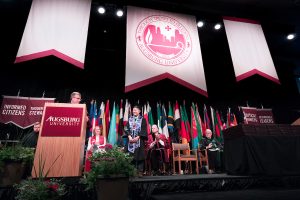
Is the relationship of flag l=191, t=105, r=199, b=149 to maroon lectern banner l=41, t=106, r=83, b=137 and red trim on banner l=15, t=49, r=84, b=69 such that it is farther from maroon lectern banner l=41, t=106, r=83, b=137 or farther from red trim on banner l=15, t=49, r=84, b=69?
maroon lectern banner l=41, t=106, r=83, b=137

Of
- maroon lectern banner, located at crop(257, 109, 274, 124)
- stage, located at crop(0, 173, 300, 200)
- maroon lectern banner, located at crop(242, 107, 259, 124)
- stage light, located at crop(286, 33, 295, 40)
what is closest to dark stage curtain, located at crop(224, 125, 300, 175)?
stage, located at crop(0, 173, 300, 200)

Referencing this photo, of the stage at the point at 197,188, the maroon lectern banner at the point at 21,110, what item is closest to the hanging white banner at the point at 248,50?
the stage at the point at 197,188

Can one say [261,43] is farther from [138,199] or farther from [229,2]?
[138,199]

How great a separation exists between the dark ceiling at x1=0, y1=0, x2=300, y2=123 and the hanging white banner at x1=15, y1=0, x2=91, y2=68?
1.09 m

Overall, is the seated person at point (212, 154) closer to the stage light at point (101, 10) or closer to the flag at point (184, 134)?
the flag at point (184, 134)

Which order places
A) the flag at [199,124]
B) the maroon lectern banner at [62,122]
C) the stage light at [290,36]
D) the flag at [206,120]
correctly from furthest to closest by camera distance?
the flag at [206,120] < the flag at [199,124] < the stage light at [290,36] < the maroon lectern banner at [62,122]

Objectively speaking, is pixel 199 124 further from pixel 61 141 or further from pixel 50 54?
pixel 61 141

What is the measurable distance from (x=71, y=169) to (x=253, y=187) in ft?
7.72

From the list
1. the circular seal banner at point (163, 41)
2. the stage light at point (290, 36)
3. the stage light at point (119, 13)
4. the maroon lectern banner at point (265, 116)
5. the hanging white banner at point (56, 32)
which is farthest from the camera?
the maroon lectern banner at point (265, 116)

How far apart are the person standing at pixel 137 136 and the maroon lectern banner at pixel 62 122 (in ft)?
5.13

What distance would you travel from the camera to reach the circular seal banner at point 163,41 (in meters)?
3.92

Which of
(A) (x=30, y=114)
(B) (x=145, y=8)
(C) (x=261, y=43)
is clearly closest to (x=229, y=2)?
(C) (x=261, y=43)

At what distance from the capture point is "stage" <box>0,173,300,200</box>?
6.37 feet

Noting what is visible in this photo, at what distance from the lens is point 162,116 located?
630 centimetres
